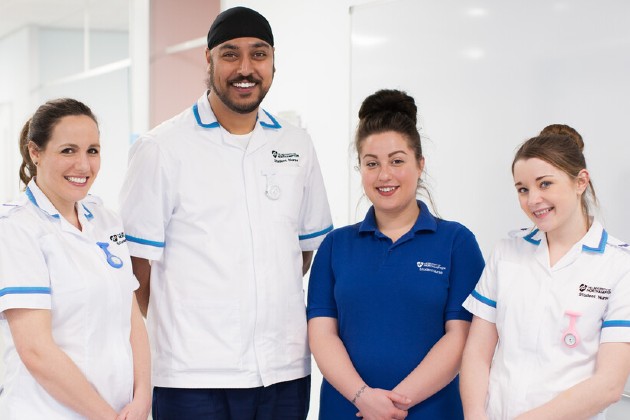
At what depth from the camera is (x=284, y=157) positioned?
193 centimetres

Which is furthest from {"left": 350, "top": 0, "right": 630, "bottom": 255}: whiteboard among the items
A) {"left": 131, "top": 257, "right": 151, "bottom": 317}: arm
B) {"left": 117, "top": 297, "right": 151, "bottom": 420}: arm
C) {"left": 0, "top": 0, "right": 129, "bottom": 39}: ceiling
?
{"left": 0, "top": 0, "right": 129, "bottom": 39}: ceiling

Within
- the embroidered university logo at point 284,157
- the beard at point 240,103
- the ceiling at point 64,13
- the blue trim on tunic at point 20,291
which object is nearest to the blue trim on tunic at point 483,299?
the embroidered university logo at point 284,157

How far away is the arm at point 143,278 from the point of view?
73.3 inches

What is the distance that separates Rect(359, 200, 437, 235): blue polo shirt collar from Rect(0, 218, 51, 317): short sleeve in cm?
79

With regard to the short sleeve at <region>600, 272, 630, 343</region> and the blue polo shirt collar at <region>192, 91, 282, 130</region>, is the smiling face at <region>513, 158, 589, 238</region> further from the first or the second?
the blue polo shirt collar at <region>192, 91, 282, 130</region>

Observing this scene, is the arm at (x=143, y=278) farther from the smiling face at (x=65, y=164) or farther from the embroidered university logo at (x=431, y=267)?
the embroidered university logo at (x=431, y=267)

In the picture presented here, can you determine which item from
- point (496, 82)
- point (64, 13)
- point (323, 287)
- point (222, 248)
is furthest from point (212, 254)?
point (64, 13)

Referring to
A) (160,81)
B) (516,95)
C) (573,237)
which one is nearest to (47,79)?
(160,81)

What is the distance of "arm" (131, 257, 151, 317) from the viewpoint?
1861 millimetres

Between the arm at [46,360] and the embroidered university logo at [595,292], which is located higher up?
the embroidered university logo at [595,292]

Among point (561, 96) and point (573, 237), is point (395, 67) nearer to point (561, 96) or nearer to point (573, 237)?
point (561, 96)

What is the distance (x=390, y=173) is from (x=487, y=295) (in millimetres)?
391

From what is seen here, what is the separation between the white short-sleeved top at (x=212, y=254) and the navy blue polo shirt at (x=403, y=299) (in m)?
0.17

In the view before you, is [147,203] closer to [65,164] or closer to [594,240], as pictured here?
[65,164]
